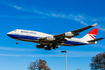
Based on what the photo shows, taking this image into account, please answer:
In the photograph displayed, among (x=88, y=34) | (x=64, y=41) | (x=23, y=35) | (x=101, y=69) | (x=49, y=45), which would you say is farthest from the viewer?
(x=101, y=69)

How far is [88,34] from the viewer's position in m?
64.2

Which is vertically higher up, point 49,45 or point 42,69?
point 49,45

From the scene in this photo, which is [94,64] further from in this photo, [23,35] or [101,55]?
[23,35]

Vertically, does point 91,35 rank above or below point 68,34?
above

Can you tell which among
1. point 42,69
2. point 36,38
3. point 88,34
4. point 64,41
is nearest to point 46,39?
point 36,38

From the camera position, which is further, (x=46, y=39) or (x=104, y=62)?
(x=104, y=62)

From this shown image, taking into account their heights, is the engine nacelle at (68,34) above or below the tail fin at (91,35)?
A: below

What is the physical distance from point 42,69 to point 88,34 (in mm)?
30301

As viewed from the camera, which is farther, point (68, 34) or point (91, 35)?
point (91, 35)

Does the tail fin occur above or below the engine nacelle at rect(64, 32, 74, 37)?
above

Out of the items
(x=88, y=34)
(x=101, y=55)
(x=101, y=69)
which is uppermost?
(x=88, y=34)

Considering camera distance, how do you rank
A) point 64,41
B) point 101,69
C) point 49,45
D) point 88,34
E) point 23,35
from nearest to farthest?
point 23,35
point 64,41
point 49,45
point 88,34
point 101,69

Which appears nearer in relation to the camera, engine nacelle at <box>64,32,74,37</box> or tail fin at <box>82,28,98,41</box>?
engine nacelle at <box>64,32,74,37</box>

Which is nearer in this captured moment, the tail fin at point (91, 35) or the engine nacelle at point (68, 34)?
the engine nacelle at point (68, 34)
